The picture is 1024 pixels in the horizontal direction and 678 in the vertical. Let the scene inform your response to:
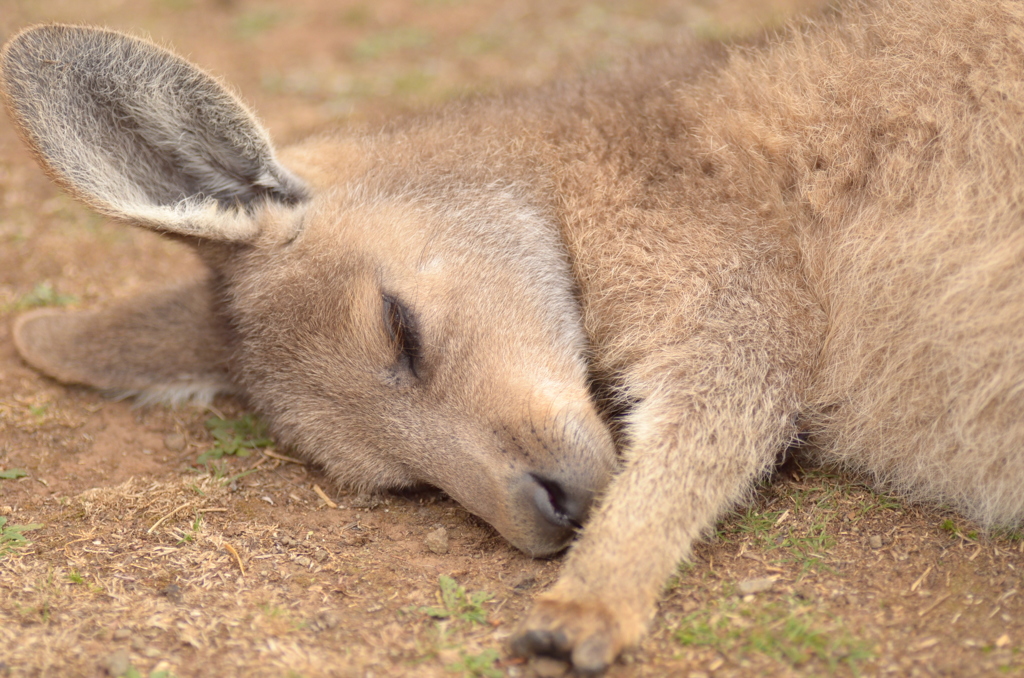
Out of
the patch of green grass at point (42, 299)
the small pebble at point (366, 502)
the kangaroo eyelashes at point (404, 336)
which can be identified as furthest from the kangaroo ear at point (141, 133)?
the patch of green grass at point (42, 299)

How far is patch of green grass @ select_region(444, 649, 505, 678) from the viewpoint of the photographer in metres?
2.45

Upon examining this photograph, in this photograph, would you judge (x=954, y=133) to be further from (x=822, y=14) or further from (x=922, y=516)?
(x=922, y=516)

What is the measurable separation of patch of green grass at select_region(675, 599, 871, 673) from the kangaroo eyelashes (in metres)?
1.32

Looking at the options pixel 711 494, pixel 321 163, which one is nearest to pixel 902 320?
pixel 711 494

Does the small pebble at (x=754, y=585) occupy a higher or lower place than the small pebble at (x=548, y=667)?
higher

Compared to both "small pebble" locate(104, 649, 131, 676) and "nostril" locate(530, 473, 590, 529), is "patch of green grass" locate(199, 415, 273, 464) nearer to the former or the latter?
"small pebble" locate(104, 649, 131, 676)

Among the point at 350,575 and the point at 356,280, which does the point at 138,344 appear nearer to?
the point at 356,280

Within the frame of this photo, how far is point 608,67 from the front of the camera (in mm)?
4277

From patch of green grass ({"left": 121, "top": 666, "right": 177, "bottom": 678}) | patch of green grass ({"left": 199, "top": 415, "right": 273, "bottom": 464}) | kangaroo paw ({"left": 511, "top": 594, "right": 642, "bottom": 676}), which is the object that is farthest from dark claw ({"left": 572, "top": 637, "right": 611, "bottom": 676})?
patch of green grass ({"left": 199, "top": 415, "right": 273, "bottom": 464})

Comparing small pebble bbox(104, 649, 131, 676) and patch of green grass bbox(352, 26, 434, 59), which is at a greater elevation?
patch of green grass bbox(352, 26, 434, 59)

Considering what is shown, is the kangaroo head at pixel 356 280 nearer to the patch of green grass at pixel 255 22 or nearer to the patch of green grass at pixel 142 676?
the patch of green grass at pixel 142 676

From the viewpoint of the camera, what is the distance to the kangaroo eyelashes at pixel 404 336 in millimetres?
3160

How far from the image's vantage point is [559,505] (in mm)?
2922

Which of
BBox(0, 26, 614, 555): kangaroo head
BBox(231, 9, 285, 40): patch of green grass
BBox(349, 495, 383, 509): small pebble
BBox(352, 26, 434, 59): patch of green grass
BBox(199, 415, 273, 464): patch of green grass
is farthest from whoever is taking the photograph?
BBox(231, 9, 285, 40): patch of green grass
